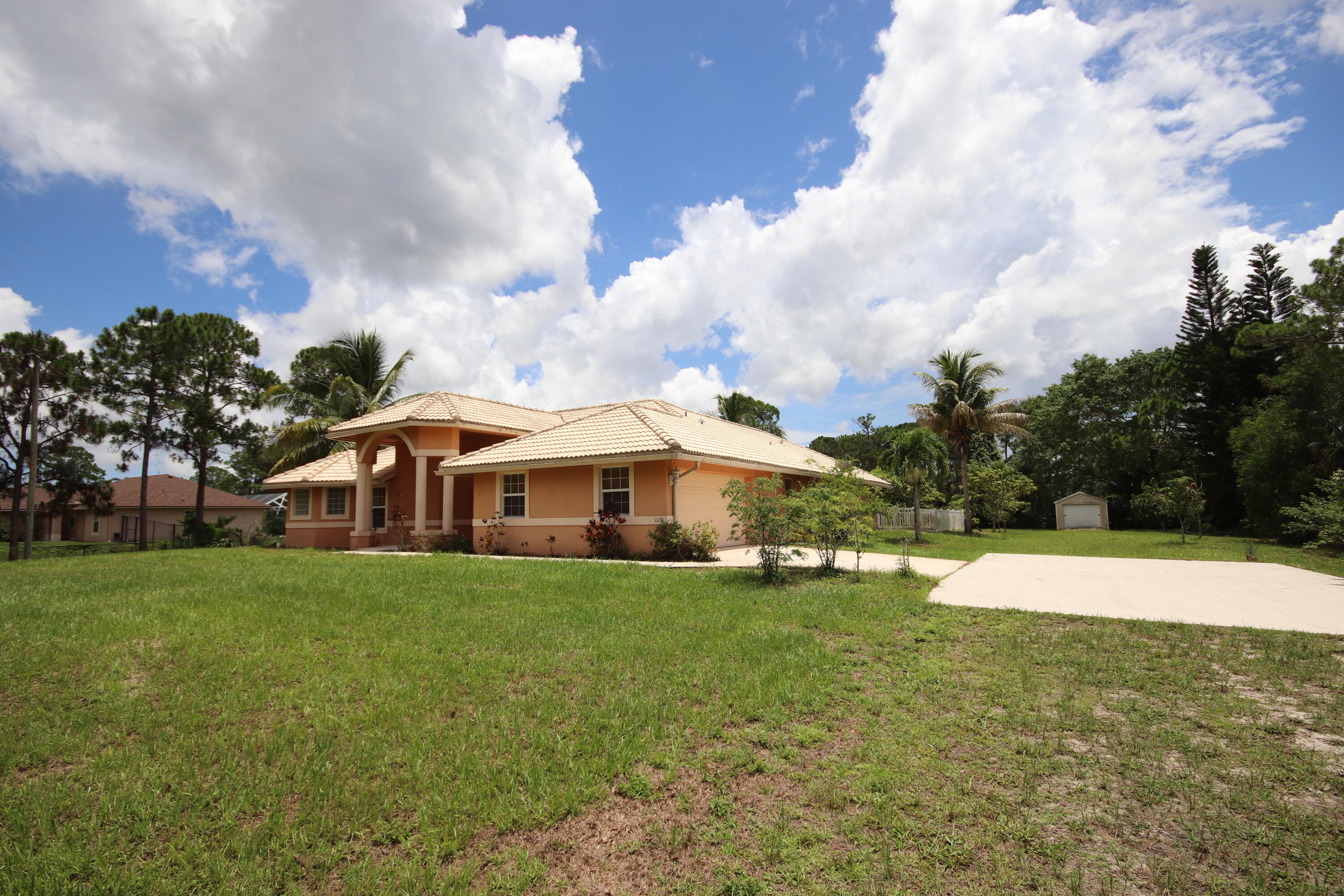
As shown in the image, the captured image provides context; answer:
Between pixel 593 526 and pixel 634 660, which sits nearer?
pixel 634 660

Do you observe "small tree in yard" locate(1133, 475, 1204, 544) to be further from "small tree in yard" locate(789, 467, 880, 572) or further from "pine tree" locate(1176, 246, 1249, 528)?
"small tree in yard" locate(789, 467, 880, 572)

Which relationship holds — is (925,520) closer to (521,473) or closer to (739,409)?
(739,409)

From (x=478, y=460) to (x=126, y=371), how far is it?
62.9 ft

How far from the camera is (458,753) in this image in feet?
13.0

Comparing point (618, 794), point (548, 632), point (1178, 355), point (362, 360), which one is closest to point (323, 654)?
point (548, 632)

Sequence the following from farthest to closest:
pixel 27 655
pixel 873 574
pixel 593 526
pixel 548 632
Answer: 1. pixel 593 526
2. pixel 873 574
3. pixel 548 632
4. pixel 27 655

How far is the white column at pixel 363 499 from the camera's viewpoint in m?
20.0

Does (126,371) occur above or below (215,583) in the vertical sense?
above

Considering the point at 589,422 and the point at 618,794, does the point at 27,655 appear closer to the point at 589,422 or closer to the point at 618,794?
the point at 618,794

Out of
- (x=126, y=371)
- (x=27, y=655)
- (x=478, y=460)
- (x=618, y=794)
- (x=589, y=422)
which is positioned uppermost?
(x=126, y=371)

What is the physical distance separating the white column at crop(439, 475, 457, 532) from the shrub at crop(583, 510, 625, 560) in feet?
18.2

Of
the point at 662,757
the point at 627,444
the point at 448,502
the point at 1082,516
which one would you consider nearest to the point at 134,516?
the point at 448,502

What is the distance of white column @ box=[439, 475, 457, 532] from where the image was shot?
1850cm

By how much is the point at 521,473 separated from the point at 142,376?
2014 cm
